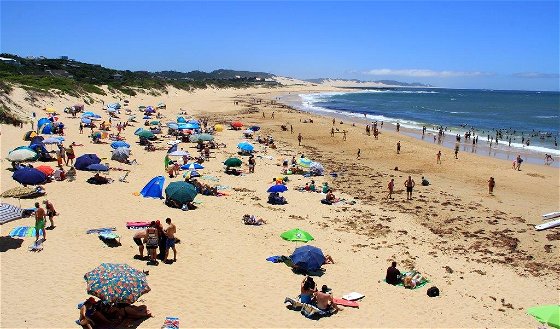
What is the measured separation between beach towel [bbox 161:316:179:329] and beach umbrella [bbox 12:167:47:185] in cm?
953

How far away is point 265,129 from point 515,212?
92.2 feet

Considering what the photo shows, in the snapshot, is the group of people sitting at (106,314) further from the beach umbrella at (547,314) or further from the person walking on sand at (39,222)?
the beach umbrella at (547,314)

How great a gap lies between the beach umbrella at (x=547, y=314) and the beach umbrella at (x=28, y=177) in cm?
1530

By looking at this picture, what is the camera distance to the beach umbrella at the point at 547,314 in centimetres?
965

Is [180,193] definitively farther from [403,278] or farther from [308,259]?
[403,278]

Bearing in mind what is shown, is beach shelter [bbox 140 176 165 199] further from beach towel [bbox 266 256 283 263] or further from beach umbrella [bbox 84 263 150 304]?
beach umbrella [bbox 84 263 150 304]

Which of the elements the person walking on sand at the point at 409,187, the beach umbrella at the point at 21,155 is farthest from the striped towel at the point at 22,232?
the person walking on sand at the point at 409,187

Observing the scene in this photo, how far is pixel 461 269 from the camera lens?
13.1m

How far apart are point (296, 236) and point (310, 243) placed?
0.62m

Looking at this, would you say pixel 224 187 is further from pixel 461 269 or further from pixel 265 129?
pixel 265 129

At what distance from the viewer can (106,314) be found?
866cm

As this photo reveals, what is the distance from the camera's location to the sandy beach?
9711 mm

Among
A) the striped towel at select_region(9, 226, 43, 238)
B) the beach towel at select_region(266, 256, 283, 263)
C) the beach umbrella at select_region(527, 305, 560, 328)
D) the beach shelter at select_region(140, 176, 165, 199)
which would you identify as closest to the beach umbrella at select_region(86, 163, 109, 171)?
the beach shelter at select_region(140, 176, 165, 199)

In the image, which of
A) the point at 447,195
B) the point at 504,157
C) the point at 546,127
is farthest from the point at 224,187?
the point at 546,127
